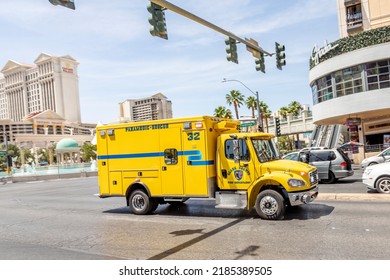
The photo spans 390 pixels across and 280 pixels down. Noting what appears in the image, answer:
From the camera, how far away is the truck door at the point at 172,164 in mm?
10883

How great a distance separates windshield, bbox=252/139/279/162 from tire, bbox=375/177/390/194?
4.67m

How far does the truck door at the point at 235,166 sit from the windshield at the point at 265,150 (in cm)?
28

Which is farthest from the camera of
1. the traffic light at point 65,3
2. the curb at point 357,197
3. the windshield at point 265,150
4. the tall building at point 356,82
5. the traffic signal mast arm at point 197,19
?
the tall building at point 356,82

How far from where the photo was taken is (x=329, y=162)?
713 inches

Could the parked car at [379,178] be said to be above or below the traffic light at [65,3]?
below

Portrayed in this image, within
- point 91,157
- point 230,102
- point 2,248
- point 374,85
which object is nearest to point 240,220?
point 2,248

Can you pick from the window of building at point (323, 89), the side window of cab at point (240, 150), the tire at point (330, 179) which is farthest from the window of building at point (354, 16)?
the side window of cab at point (240, 150)

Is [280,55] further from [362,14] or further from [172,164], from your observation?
[362,14]

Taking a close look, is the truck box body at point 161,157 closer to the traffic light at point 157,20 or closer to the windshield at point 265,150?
the windshield at point 265,150

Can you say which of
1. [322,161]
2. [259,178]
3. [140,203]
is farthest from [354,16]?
[140,203]

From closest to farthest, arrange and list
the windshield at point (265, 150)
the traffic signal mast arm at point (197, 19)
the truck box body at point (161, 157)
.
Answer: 1. the traffic signal mast arm at point (197, 19)
2. the windshield at point (265, 150)
3. the truck box body at point (161, 157)

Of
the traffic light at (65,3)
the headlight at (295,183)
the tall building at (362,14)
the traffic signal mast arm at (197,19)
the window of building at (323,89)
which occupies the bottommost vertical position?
the headlight at (295,183)
